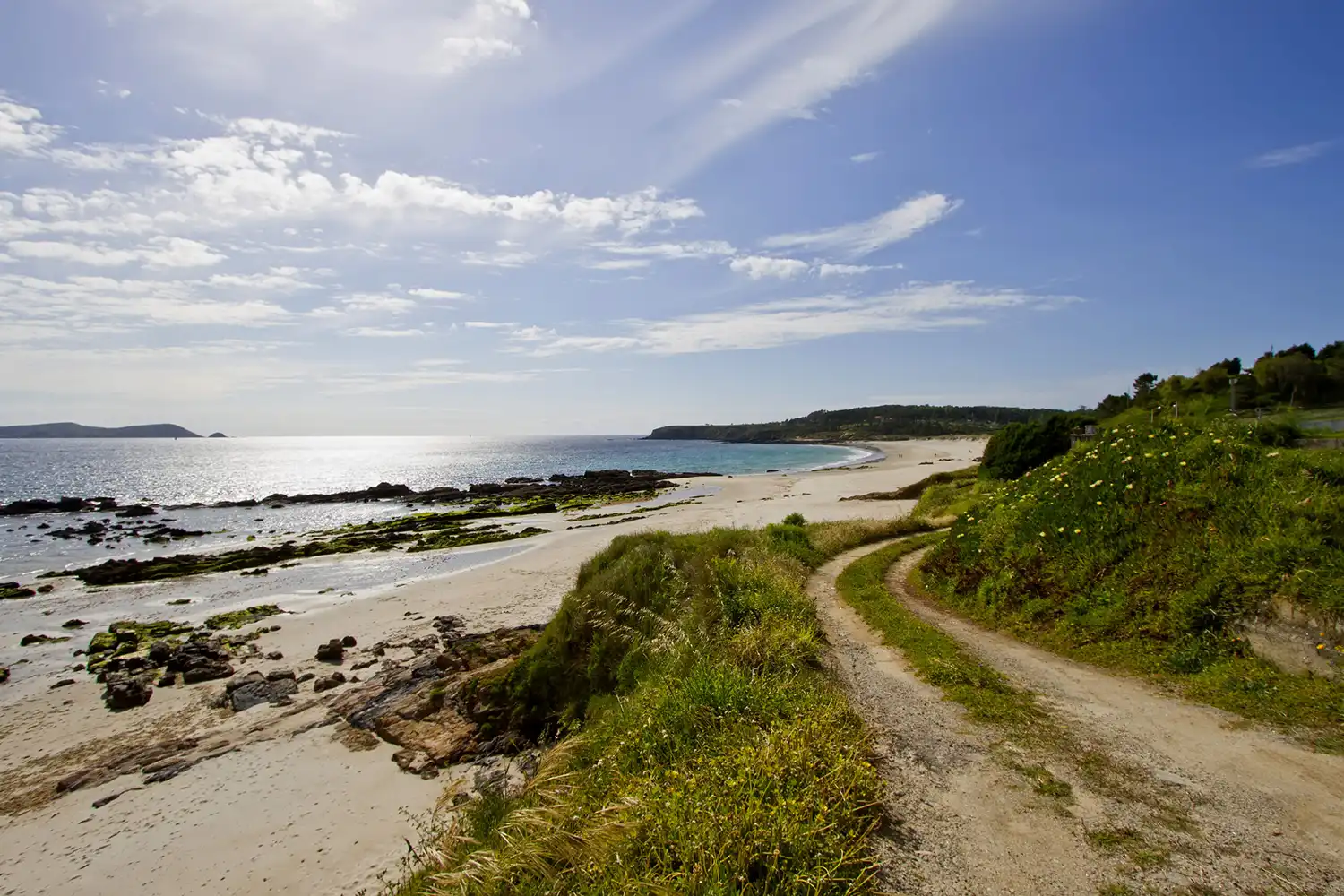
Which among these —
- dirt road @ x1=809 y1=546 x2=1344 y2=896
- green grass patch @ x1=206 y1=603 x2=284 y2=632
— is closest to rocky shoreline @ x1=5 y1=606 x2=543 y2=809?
green grass patch @ x1=206 y1=603 x2=284 y2=632

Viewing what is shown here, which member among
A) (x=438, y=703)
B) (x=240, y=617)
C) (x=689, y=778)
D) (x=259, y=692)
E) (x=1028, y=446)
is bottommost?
(x=240, y=617)

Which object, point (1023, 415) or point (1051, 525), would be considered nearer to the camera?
point (1051, 525)

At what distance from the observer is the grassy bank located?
419 centimetres

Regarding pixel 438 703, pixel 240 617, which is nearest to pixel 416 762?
pixel 438 703

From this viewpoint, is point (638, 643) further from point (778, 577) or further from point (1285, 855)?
point (1285, 855)

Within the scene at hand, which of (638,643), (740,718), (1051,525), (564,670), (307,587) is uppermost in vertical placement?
(1051,525)

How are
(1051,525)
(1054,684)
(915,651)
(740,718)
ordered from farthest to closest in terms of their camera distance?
(1051,525) < (915,651) < (1054,684) < (740,718)

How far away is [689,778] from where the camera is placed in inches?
193

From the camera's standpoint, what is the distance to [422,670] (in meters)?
14.5

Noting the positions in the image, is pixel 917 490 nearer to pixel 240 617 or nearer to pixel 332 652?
pixel 332 652

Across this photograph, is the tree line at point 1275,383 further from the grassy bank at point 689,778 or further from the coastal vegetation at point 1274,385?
the grassy bank at point 689,778

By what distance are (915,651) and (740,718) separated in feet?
14.0

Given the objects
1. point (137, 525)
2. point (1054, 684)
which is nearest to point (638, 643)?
point (1054, 684)

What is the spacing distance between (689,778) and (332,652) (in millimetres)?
15308
